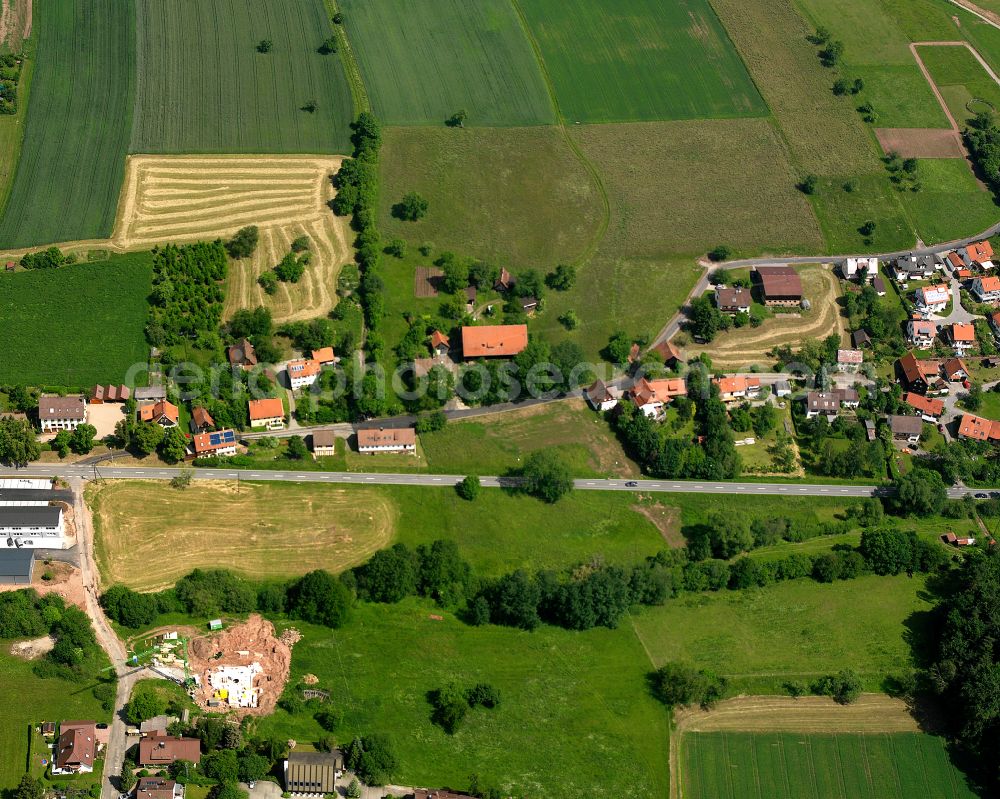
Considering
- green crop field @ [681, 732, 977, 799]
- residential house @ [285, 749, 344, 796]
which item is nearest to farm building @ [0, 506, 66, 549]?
residential house @ [285, 749, 344, 796]

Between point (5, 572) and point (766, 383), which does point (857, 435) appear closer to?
point (766, 383)

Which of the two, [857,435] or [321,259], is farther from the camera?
[321,259]

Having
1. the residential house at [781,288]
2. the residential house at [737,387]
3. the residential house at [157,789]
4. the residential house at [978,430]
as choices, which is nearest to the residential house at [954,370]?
the residential house at [978,430]

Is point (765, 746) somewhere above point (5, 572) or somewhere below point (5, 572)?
below

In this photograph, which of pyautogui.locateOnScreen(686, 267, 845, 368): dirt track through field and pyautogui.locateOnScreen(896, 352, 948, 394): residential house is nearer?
pyautogui.locateOnScreen(896, 352, 948, 394): residential house

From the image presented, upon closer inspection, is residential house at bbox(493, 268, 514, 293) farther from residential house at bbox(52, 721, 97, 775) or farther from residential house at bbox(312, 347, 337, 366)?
residential house at bbox(52, 721, 97, 775)

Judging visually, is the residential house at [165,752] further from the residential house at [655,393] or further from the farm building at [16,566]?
the residential house at [655,393]

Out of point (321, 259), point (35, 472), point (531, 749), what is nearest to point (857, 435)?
point (531, 749)
